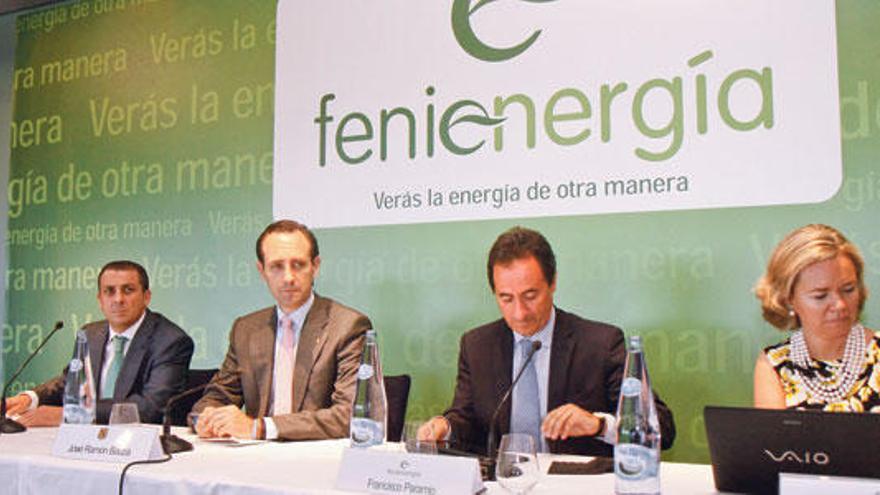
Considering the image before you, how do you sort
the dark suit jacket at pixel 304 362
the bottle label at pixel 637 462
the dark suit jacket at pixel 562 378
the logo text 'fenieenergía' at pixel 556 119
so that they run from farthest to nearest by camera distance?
the logo text 'fenieenergía' at pixel 556 119
the dark suit jacket at pixel 304 362
the dark suit jacket at pixel 562 378
the bottle label at pixel 637 462

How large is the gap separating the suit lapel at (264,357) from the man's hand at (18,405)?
800mm

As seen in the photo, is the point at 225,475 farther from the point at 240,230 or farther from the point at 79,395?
the point at 240,230

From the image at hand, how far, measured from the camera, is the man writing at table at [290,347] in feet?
10.0

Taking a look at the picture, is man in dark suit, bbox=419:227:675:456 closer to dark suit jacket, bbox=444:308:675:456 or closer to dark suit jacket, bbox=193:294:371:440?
dark suit jacket, bbox=444:308:675:456

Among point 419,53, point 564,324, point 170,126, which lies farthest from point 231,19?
point 564,324

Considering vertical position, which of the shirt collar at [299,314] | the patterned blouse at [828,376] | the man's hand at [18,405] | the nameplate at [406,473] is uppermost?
the shirt collar at [299,314]

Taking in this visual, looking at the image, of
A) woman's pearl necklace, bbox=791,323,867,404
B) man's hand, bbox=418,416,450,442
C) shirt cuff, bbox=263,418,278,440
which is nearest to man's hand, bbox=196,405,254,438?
shirt cuff, bbox=263,418,278,440

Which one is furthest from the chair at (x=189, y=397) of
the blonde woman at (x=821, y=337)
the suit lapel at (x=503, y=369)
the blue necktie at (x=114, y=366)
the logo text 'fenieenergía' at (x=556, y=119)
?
the blonde woman at (x=821, y=337)

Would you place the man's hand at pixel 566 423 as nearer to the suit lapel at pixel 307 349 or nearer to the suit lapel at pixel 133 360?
the suit lapel at pixel 307 349

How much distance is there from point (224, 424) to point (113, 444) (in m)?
0.43

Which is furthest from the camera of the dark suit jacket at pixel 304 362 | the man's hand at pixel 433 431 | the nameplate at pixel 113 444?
the dark suit jacket at pixel 304 362

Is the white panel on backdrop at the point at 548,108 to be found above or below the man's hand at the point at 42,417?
above

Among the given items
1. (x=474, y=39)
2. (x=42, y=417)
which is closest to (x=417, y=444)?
(x=42, y=417)

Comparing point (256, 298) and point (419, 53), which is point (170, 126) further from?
point (419, 53)
